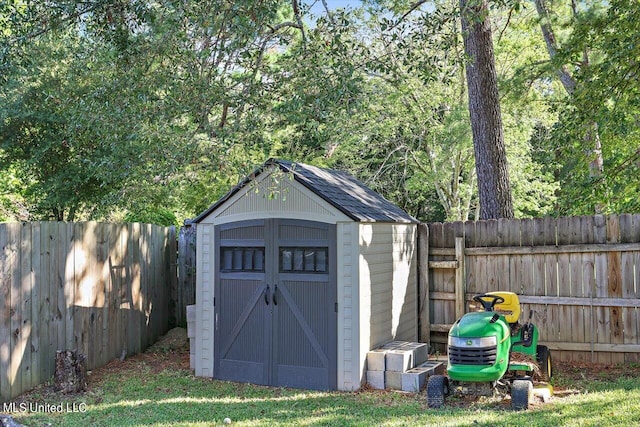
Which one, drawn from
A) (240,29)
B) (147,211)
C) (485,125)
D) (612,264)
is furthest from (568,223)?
(147,211)

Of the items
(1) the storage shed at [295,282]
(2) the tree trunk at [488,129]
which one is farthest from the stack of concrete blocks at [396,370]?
(2) the tree trunk at [488,129]

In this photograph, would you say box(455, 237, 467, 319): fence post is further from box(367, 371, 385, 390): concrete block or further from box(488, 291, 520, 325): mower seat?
box(367, 371, 385, 390): concrete block

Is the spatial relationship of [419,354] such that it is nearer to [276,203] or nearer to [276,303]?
[276,303]

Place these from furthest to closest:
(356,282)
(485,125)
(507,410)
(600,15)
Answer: (485,125), (600,15), (356,282), (507,410)

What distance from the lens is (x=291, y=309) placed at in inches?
265

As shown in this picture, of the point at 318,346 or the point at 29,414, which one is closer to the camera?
the point at 29,414

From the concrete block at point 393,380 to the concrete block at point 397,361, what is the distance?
42 mm

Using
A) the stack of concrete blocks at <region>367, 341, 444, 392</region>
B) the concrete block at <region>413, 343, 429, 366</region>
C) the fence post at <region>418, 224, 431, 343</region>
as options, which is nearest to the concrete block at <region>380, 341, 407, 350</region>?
the stack of concrete blocks at <region>367, 341, 444, 392</region>

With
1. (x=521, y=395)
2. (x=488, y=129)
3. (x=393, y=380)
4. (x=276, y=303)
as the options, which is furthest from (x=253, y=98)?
(x=488, y=129)

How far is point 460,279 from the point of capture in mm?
7789

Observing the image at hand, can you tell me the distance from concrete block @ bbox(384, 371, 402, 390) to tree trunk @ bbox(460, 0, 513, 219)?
350 centimetres

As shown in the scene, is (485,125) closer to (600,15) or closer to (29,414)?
(600,15)

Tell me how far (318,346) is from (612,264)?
142 inches

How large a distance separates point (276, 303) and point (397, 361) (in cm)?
150
